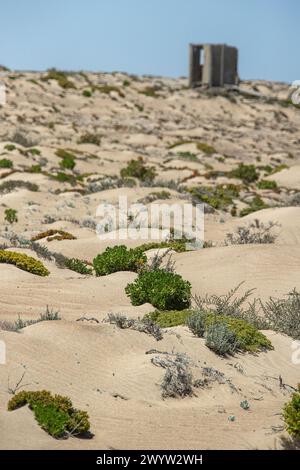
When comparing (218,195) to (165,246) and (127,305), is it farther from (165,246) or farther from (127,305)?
(127,305)

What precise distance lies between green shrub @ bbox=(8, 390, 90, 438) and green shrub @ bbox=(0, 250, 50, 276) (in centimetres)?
548

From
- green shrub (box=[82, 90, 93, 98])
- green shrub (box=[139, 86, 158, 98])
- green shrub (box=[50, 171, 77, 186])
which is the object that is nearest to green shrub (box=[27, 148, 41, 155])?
green shrub (box=[50, 171, 77, 186])

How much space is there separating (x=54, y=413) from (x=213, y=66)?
5587 centimetres

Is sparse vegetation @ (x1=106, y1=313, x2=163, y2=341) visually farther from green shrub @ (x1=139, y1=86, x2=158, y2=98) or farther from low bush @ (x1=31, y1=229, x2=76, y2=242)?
green shrub @ (x1=139, y1=86, x2=158, y2=98)

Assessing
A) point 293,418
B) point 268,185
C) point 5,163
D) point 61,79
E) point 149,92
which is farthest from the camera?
point 149,92

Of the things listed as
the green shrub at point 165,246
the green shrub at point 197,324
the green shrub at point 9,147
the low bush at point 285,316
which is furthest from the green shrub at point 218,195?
the green shrub at point 197,324

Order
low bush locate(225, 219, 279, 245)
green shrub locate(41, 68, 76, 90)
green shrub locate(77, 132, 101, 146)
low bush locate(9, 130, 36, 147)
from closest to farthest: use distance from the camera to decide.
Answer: low bush locate(225, 219, 279, 245) < low bush locate(9, 130, 36, 147) < green shrub locate(77, 132, 101, 146) < green shrub locate(41, 68, 76, 90)

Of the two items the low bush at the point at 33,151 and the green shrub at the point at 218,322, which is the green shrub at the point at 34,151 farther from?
the green shrub at the point at 218,322

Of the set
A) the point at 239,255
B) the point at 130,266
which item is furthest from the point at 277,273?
the point at 130,266

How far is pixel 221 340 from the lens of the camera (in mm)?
8383

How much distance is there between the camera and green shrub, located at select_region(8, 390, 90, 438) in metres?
5.92

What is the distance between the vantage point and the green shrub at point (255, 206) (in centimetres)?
1966

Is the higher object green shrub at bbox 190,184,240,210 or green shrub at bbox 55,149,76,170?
green shrub at bbox 55,149,76,170

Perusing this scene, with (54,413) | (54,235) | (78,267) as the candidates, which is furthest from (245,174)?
(54,413)
